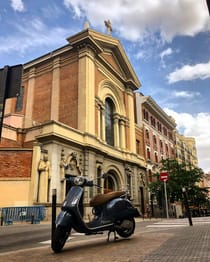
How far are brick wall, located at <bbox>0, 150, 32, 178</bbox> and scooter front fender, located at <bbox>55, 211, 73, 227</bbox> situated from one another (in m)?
12.2

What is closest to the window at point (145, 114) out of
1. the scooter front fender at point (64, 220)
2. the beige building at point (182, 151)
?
the beige building at point (182, 151)

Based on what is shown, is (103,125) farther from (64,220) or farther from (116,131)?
(64,220)

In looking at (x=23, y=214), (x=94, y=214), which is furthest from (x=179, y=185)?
(x=94, y=214)

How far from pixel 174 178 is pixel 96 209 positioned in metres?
24.7

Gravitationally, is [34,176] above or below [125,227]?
above

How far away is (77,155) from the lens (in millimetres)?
20641

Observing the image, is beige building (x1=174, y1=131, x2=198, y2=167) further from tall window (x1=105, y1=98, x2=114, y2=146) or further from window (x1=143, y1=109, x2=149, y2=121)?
tall window (x1=105, y1=98, x2=114, y2=146)

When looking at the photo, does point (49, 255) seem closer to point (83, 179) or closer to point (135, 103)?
point (83, 179)

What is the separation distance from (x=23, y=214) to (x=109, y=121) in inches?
607

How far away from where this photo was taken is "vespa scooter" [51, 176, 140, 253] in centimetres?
529

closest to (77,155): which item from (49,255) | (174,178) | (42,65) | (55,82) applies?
(55,82)

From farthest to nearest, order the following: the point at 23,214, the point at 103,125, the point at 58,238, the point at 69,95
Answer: the point at 103,125 → the point at 69,95 → the point at 23,214 → the point at 58,238

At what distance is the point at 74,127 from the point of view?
2273 centimetres

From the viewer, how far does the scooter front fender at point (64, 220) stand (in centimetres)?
522
